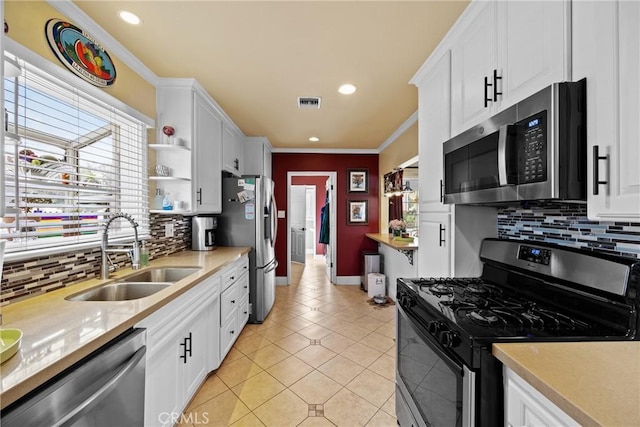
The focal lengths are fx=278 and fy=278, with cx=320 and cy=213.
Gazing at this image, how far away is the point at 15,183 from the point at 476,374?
1977 millimetres

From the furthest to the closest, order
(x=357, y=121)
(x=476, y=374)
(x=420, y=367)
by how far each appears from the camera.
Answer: (x=357, y=121)
(x=420, y=367)
(x=476, y=374)

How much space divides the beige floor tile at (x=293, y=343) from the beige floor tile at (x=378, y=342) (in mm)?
563

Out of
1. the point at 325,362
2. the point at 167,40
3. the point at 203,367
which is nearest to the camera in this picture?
the point at 167,40

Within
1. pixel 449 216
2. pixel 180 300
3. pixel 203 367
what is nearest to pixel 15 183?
pixel 180 300

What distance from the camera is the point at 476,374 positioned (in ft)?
2.93

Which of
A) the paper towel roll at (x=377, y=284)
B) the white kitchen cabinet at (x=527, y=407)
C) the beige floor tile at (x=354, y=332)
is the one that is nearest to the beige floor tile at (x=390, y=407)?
the beige floor tile at (x=354, y=332)

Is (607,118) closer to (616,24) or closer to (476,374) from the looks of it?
(616,24)

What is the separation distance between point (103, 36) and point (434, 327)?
8.18 feet

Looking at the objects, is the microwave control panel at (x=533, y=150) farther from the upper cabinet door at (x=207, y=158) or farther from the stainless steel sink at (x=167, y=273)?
the upper cabinet door at (x=207, y=158)

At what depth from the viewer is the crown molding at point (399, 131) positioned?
3262 millimetres

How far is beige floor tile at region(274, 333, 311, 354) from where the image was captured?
2631 millimetres

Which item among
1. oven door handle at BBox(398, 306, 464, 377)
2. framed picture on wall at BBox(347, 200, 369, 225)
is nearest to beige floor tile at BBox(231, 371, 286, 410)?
oven door handle at BBox(398, 306, 464, 377)

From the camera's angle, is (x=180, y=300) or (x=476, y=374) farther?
(x=180, y=300)

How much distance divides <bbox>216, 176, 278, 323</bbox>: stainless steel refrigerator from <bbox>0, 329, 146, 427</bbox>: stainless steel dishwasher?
2.03 meters
